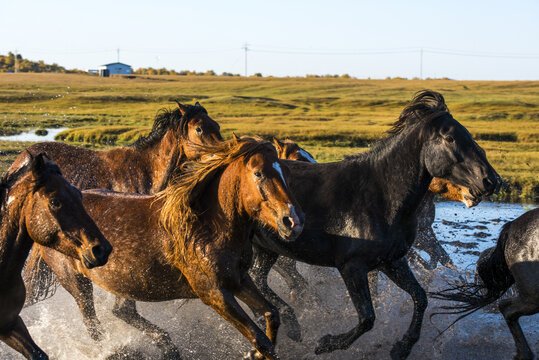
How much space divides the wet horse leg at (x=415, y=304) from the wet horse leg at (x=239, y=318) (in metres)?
1.37

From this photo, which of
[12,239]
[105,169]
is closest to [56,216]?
[12,239]

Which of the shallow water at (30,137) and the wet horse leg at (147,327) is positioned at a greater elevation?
the shallow water at (30,137)

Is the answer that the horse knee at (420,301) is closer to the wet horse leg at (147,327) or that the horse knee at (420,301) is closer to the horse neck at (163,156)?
the wet horse leg at (147,327)

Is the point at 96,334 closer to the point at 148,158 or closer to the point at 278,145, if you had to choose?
the point at 148,158

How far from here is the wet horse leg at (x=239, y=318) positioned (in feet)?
14.9

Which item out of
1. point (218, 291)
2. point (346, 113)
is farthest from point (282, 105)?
point (218, 291)

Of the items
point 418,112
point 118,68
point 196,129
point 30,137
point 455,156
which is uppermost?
point 118,68

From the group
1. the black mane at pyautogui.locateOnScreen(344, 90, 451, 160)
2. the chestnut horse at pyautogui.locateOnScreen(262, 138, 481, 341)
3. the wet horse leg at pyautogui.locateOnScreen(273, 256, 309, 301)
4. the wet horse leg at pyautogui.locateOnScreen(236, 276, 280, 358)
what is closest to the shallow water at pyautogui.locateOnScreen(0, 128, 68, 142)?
the chestnut horse at pyautogui.locateOnScreen(262, 138, 481, 341)

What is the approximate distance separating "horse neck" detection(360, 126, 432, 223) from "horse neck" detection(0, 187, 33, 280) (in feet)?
9.12

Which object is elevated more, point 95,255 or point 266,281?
point 95,255

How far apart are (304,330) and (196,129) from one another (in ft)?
7.38

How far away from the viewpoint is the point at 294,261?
7.75 m

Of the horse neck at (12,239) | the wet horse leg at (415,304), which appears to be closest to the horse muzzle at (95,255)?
the horse neck at (12,239)

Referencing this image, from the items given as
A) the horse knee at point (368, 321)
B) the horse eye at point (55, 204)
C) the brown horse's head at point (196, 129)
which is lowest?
the horse knee at point (368, 321)
